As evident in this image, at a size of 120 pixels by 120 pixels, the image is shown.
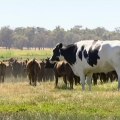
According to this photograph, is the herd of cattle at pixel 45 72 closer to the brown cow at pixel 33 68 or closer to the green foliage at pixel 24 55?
the brown cow at pixel 33 68

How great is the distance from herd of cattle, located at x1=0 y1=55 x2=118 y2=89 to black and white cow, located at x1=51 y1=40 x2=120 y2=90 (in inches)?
99.9

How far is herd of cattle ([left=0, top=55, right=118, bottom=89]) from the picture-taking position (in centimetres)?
2807

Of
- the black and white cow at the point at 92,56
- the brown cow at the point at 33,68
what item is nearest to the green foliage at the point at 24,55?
the brown cow at the point at 33,68

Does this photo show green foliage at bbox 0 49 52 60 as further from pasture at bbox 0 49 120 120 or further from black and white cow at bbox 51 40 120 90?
pasture at bbox 0 49 120 120

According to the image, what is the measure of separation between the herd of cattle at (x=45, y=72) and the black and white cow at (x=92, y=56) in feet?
8.32

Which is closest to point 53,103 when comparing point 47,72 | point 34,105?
point 34,105

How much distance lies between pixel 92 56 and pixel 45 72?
18.9m

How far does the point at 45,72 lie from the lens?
39.6 m

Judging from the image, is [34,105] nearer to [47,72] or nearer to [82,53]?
[82,53]

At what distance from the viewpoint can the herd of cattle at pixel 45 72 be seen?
28.1 m

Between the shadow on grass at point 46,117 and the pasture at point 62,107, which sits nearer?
the shadow on grass at point 46,117

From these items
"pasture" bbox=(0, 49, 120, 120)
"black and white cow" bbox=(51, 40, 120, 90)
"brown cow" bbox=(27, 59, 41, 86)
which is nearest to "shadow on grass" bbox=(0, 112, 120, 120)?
"pasture" bbox=(0, 49, 120, 120)

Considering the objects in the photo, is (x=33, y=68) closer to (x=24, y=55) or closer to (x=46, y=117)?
(x=46, y=117)

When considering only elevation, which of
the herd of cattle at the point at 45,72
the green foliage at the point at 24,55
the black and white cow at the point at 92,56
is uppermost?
the black and white cow at the point at 92,56
